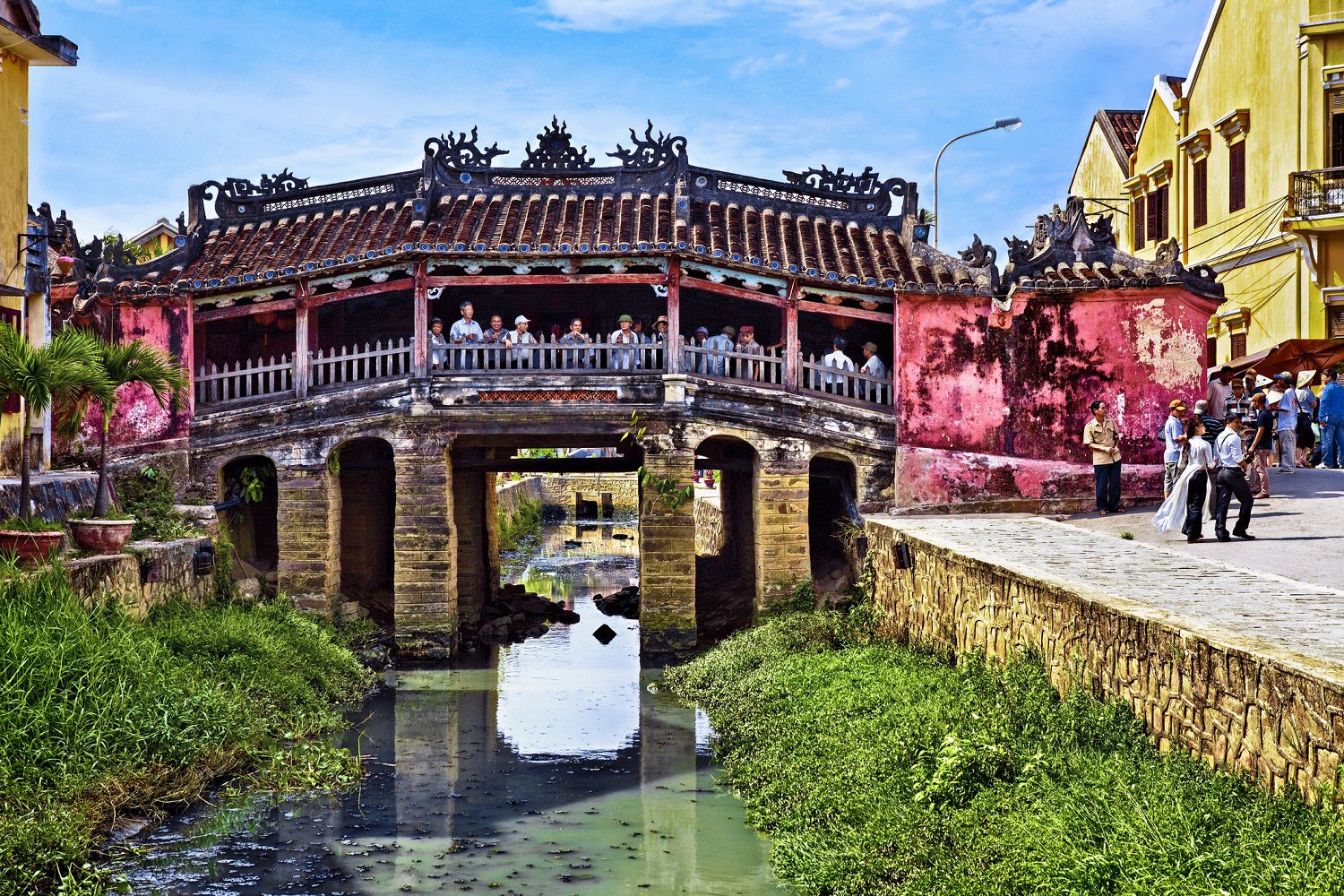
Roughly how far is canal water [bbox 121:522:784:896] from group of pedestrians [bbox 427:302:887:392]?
3918 millimetres

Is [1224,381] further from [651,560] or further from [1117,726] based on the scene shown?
[1117,726]

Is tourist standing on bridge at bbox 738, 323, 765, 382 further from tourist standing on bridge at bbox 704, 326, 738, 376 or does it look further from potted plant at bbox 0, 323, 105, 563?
potted plant at bbox 0, 323, 105, 563

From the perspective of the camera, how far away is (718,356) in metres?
17.6

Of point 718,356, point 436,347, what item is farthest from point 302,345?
point 718,356

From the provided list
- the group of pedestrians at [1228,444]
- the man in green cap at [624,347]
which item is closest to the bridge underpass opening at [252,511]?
the man in green cap at [624,347]

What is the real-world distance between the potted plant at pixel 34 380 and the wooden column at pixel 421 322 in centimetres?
494

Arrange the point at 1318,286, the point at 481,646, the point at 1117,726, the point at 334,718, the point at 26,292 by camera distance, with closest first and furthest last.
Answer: the point at 1117,726
the point at 334,718
the point at 26,292
the point at 481,646
the point at 1318,286

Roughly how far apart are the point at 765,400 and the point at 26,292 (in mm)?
9262

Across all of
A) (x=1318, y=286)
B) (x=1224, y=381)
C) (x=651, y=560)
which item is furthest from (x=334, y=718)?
(x=1318, y=286)

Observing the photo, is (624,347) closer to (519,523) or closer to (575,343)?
(575,343)

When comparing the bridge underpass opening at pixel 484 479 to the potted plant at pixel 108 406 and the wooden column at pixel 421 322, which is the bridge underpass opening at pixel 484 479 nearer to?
the wooden column at pixel 421 322

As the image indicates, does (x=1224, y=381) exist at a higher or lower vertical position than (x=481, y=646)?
higher

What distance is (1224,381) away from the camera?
19.6 meters

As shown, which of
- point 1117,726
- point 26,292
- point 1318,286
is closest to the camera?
point 1117,726
